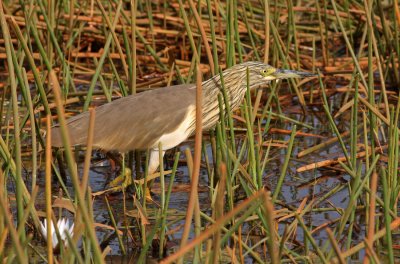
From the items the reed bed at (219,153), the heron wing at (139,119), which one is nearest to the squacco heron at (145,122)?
the heron wing at (139,119)

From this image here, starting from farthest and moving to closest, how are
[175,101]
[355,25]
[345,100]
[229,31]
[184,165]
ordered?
1. [355,25]
2. [345,100]
3. [184,165]
4. [175,101]
5. [229,31]

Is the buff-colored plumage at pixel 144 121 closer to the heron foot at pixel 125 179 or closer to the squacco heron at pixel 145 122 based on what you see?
the squacco heron at pixel 145 122

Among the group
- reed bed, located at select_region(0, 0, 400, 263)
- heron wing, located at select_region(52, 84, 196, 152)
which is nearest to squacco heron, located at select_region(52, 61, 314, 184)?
heron wing, located at select_region(52, 84, 196, 152)

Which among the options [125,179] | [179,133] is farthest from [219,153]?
[125,179]

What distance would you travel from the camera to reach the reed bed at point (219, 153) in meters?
2.74

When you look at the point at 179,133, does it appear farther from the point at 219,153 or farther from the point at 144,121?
the point at 219,153

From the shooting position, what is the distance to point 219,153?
165 inches

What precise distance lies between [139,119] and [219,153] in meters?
0.72

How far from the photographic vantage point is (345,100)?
5.98 metres

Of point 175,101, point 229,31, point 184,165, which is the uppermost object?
point 229,31

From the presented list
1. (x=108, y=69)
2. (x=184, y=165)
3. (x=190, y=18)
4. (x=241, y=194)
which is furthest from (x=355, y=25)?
(x=241, y=194)

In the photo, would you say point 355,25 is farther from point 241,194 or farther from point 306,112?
point 241,194

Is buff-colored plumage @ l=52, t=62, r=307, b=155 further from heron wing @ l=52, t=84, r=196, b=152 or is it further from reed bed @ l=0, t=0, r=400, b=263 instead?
reed bed @ l=0, t=0, r=400, b=263

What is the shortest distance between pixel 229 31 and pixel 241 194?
30.8 inches
